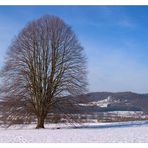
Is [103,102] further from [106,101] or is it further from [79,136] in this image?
[79,136]

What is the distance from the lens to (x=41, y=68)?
78.5 ft

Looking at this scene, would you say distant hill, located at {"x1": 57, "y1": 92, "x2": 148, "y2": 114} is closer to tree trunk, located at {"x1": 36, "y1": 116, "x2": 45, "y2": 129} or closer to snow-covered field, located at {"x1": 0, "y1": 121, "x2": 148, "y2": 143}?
tree trunk, located at {"x1": 36, "y1": 116, "x2": 45, "y2": 129}

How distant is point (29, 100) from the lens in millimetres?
23594

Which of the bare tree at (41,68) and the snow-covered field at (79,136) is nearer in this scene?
the snow-covered field at (79,136)

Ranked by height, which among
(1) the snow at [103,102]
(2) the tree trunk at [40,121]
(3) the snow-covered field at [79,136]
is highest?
(1) the snow at [103,102]

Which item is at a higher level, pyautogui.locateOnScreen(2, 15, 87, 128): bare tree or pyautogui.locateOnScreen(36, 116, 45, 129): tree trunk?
pyautogui.locateOnScreen(2, 15, 87, 128): bare tree

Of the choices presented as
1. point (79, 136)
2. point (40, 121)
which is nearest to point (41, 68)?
point (40, 121)

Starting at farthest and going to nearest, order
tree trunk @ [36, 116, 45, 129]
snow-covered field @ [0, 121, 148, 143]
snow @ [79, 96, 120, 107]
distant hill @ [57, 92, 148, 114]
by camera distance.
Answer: tree trunk @ [36, 116, 45, 129] < snow @ [79, 96, 120, 107] < distant hill @ [57, 92, 148, 114] < snow-covered field @ [0, 121, 148, 143]

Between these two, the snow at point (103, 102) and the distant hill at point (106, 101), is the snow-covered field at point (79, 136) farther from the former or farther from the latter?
the snow at point (103, 102)

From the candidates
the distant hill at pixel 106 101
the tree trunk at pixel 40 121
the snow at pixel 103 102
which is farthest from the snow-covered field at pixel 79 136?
the snow at pixel 103 102

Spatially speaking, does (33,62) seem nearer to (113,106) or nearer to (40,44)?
(40,44)

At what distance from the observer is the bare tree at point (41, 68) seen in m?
23.5

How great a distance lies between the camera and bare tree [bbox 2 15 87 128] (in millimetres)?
23547

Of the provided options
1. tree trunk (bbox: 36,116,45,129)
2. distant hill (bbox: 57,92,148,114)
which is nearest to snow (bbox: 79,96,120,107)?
distant hill (bbox: 57,92,148,114)
